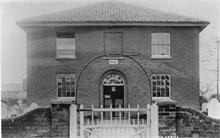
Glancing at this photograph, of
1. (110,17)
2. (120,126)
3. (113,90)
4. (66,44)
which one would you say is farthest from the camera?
(66,44)

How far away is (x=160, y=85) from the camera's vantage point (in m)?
22.2

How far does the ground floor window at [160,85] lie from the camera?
2223cm

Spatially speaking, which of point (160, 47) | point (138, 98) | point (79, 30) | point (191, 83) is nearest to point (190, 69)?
point (191, 83)

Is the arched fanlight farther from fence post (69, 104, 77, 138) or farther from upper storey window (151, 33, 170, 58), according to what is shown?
fence post (69, 104, 77, 138)

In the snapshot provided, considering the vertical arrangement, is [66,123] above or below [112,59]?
below

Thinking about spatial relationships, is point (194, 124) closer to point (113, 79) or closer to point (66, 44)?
point (113, 79)

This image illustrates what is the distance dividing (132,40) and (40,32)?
20.7 ft

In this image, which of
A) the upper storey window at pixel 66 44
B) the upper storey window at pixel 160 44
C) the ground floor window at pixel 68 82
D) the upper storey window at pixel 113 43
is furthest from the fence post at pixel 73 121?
the upper storey window at pixel 160 44

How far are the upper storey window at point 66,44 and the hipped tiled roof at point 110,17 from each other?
102 centimetres

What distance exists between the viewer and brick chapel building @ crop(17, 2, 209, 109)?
72.4 feet

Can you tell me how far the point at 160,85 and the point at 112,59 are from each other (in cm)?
368

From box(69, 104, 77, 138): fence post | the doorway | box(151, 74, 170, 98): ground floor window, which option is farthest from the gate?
box(151, 74, 170, 98): ground floor window

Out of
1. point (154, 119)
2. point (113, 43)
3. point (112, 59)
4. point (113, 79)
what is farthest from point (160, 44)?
point (154, 119)

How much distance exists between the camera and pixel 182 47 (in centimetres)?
2269
